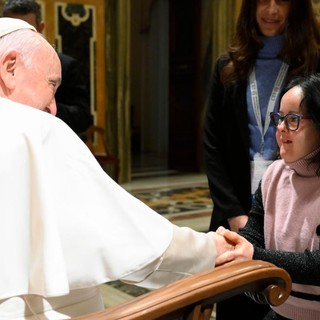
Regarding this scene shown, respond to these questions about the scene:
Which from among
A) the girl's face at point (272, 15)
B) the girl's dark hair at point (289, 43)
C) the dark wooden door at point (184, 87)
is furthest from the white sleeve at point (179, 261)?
the dark wooden door at point (184, 87)

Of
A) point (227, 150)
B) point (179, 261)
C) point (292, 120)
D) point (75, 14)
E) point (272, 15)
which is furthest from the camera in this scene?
point (75, 14)

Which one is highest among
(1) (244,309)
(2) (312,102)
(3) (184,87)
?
(2) (312,102)

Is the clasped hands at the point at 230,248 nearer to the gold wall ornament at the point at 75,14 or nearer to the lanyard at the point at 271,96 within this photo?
the lanyard at the point at 271,96

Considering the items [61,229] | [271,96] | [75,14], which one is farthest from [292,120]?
[75,14]

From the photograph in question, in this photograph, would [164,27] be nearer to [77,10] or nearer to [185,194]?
[77,10]

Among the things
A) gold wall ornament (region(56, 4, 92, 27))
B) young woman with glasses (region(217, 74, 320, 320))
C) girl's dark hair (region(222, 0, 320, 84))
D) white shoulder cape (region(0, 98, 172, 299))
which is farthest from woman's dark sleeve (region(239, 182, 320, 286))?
gold wall ornament (region(56, 4, 92, 27))

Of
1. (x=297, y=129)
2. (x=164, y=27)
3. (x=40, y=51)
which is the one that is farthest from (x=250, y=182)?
(x=164, y=27)

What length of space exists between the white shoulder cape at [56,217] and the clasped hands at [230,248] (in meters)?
0.30

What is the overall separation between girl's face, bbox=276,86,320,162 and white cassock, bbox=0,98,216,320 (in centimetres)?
56

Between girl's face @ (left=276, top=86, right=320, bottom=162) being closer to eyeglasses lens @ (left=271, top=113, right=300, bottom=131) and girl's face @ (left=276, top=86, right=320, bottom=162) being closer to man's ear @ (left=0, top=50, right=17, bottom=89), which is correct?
eyeglasses lens @ (left=271, top=113, right=300, bottom=131)

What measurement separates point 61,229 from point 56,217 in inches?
1.3

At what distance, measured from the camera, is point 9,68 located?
163 centimetres

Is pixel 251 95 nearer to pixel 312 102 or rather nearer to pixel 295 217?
pixel 312 102

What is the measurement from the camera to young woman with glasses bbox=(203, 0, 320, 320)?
2.42m
